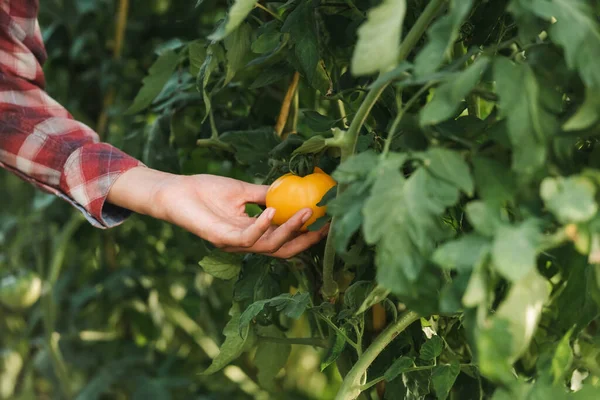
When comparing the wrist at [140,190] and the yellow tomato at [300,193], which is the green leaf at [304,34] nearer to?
the yellow tomato at [300,193]

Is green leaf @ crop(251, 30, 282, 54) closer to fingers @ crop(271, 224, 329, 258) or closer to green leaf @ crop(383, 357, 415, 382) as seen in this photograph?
fingers @ crop(271, 224, 329, 258)

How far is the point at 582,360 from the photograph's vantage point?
81 centimetres

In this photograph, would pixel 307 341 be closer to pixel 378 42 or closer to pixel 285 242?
pixel 285 242

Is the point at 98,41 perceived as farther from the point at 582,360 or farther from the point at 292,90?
the point at 582,360

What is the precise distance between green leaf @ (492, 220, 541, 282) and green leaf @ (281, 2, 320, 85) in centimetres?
34

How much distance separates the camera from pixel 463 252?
46 cm

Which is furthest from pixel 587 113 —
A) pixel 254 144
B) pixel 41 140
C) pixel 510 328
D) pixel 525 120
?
pixel 41 140

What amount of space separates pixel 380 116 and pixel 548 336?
1.15 ft

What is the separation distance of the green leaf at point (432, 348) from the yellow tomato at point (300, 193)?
161mm

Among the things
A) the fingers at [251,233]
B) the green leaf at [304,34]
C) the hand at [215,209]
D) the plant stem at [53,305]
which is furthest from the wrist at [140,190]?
the plant stem at [53,305]

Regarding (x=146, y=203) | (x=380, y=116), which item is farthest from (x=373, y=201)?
(x=146, y=203)

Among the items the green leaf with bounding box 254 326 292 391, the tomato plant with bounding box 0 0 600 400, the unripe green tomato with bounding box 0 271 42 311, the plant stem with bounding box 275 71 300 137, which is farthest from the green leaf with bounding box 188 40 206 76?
the unripe green tomato with bounding box 0 271 42 311

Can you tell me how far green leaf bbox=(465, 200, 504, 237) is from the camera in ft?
1.51

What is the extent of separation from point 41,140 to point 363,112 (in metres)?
0.53
